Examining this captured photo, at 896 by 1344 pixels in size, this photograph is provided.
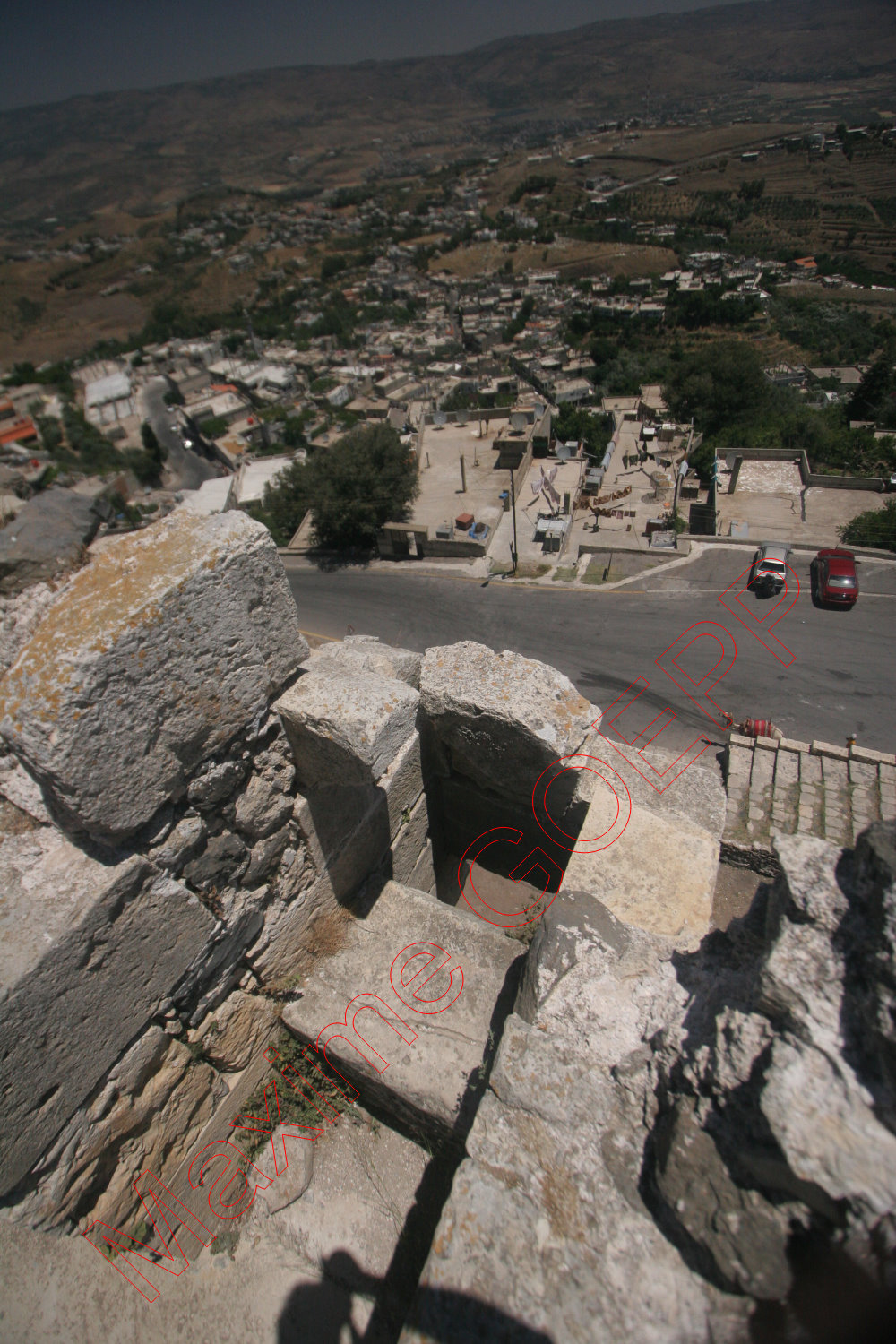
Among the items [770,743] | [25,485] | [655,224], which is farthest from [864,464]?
[655,224]

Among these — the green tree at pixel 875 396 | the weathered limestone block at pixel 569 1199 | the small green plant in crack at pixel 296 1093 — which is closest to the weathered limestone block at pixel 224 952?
the small green plant in crack at pixel 296 1093

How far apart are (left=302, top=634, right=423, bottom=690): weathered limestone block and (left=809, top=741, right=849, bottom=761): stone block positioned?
7734 millimetres

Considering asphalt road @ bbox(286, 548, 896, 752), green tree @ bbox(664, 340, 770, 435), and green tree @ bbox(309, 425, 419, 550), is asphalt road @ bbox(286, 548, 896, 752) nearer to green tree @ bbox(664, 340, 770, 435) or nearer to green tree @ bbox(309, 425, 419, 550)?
green tree @ bbox(309, 425, 419, 550)

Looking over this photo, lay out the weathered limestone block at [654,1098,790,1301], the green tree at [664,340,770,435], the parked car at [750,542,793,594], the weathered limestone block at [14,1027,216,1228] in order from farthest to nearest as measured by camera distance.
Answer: the green tree at [664,340,770,435] < the parked car at [750,542,793,594] < the weathered limestone block at [14,1027,216,1228] < the weathered limestone block at [654,1098,790,1301]

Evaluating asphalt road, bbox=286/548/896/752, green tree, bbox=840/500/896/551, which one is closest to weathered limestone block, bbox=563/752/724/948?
asphalt road, bbox=286/548/896/752

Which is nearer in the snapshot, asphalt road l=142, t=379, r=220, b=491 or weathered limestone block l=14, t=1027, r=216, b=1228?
weathered limestone block l=14, t=1027, r=216, b=1228

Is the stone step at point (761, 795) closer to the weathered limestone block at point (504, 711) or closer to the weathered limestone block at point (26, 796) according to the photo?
the weathered limestone block at point (504, 711)

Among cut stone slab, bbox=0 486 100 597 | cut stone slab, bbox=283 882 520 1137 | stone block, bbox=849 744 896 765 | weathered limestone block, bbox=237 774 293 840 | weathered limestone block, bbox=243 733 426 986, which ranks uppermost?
cut stone slab, bbox=0 486 100 597

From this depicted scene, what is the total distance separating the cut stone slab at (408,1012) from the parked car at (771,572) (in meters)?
17.0

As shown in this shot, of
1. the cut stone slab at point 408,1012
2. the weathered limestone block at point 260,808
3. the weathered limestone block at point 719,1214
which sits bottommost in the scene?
the cut stone slab at point 408,1012

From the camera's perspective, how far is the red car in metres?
17.7

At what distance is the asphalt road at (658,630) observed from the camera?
1461 centimetres

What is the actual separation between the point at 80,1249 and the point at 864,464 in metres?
32.0

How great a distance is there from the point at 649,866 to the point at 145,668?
4.13 m
